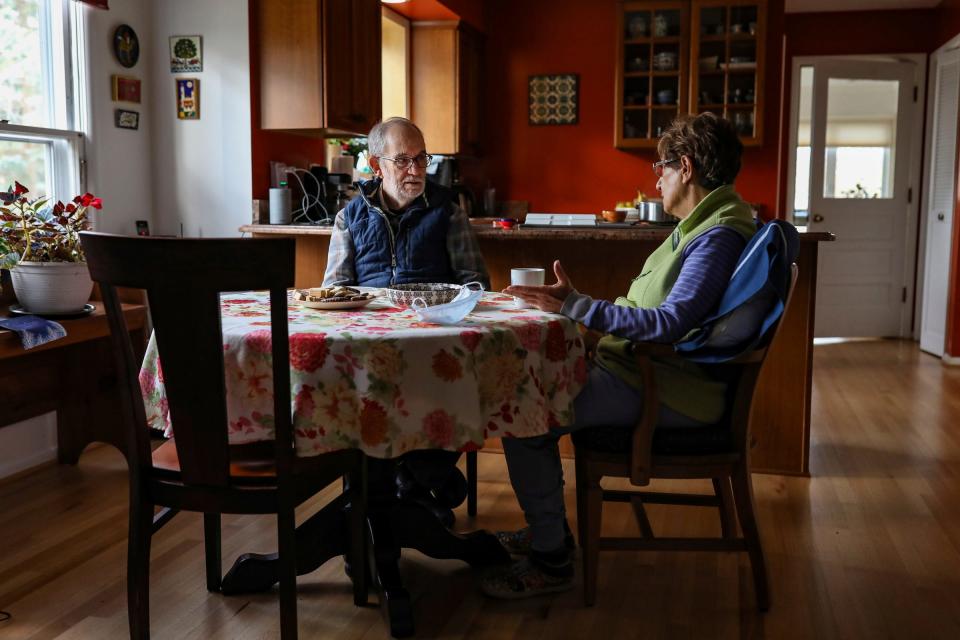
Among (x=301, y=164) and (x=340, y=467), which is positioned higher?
(x=301, y=164)

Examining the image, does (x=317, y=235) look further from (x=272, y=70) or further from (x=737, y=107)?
(x=737, y=107)

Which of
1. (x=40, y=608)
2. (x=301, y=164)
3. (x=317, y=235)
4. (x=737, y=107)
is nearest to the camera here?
(x=40, y=608)

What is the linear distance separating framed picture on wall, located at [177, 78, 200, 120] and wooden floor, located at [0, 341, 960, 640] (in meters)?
1.43

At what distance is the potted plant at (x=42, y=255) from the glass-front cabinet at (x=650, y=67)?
12.9 ft

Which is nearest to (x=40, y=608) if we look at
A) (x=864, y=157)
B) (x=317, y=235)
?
(x=317, y=235)

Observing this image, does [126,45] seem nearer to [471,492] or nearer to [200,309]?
[471,492]

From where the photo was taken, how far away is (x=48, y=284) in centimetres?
279

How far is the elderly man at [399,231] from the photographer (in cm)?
276

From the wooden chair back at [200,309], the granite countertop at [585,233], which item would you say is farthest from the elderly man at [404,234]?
the wooden chair back at [200,309]

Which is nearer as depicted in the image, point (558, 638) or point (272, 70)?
point (558, 638)

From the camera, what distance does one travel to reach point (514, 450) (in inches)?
85.4

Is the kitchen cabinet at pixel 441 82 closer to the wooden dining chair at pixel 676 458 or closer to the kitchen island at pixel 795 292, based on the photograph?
the kitchen island at pixel 795 292

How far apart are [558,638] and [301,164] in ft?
9.34

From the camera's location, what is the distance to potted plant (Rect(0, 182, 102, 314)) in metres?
2.78
